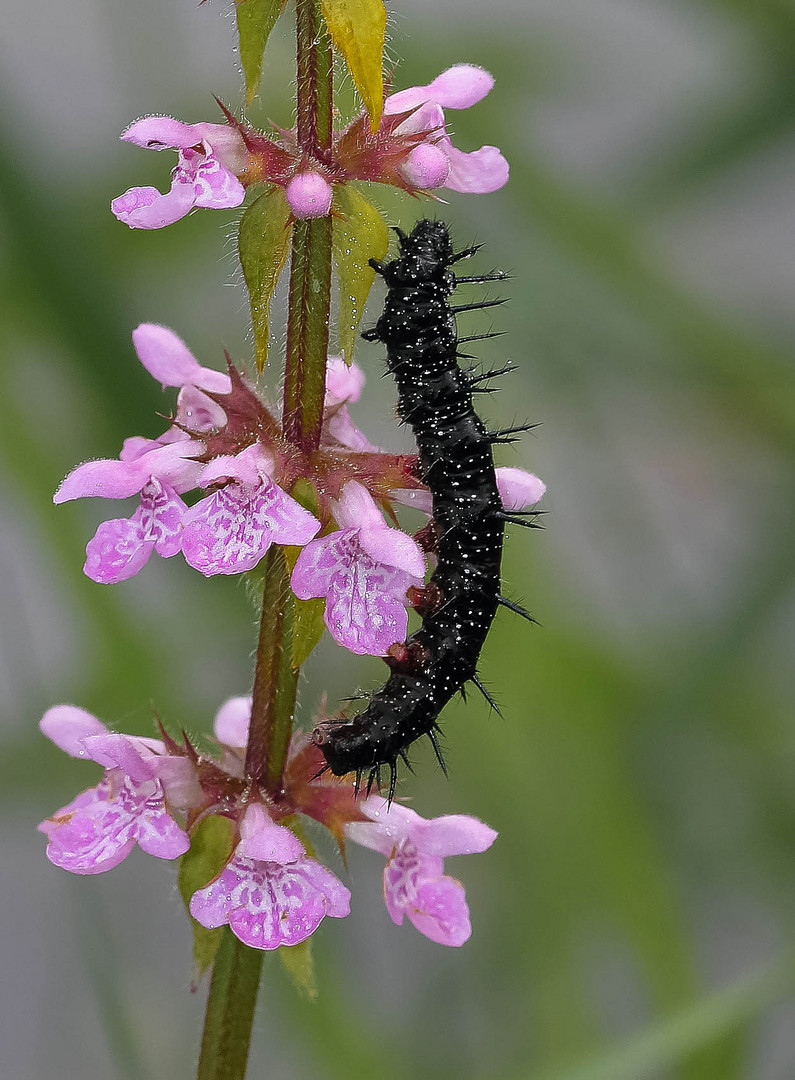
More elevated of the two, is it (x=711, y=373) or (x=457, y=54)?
(x=457, y=54)

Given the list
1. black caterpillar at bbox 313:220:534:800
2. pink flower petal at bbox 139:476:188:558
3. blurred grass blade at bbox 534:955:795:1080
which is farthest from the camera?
blurred grass blade at bbox 534:955:795:1080

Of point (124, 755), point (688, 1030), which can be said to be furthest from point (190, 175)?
point (688, 1030)

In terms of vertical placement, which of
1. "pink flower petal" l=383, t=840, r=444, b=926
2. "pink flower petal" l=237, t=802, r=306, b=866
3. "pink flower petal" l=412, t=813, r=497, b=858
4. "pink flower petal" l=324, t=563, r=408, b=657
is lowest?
"pink flower petal" l=383, t=840, r=444, b=926

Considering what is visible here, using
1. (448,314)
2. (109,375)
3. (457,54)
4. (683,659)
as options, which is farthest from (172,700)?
(457,54)

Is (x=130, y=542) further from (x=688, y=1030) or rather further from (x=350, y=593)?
(x=688, y=1030)

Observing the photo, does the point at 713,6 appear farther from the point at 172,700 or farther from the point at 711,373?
the point at 172,700

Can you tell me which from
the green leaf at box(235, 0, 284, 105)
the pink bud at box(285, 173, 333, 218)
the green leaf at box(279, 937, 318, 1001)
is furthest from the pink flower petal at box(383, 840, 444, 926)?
the green leaf at box(235, 0, 284, 105)

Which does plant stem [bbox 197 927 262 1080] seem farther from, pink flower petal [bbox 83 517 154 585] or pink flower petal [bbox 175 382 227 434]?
pink flower petal [bbox 175 382 227 434]

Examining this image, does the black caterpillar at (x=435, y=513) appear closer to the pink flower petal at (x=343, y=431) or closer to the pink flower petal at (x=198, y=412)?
the pink flower petal at (x=343, y=431)
